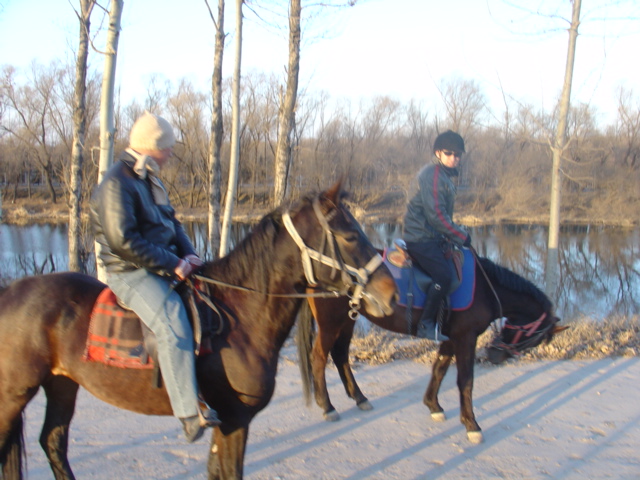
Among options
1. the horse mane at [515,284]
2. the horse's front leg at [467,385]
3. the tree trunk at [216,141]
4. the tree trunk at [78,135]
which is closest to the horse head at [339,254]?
the horse's front leg at [467,385]

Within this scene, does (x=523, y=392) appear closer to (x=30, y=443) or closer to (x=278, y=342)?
(x=278, y=342)

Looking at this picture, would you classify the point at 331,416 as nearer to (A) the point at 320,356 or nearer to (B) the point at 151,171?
(A) the point at 320,356

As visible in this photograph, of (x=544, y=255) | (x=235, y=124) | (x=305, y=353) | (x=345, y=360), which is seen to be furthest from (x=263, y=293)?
(x=544, y=255)

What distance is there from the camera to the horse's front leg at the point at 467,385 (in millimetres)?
4230

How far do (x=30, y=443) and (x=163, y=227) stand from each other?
2405mm

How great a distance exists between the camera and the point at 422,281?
4.64 metres

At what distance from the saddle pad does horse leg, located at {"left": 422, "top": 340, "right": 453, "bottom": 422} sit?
296cm

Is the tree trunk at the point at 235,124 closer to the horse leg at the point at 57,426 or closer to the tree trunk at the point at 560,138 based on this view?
the horse leg at the point at 57,426

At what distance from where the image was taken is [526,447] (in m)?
4.03

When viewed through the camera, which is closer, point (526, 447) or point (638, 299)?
point (526, 447)

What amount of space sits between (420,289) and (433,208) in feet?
2.61

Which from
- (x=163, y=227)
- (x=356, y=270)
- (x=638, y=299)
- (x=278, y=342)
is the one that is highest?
(x=163, y=227)

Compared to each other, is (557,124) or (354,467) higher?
(557,124)

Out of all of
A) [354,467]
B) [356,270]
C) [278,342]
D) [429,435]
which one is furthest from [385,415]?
[356,270]
